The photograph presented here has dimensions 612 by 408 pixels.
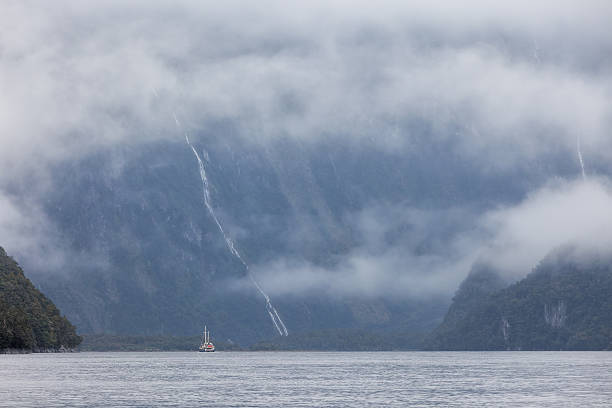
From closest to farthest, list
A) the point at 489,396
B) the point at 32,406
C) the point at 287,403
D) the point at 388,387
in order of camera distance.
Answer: the point at 32,406, the point at 287,403, the point at 489,396, the point at 388,387

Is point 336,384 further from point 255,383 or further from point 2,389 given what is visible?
point 2,389

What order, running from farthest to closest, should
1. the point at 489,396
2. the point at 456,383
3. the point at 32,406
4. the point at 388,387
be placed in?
the point at 456,383 < the point at 388,387 < the point at 489,396 < the point at 32,406

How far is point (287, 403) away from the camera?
14750cm

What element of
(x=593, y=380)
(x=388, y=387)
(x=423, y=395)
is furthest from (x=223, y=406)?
(x=593, y=380)

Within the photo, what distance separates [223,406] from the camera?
465 ft

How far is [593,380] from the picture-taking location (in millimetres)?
197375

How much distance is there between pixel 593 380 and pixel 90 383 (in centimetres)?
8313

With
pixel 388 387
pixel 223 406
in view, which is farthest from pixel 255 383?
pixel 223 406

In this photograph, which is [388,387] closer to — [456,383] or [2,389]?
[456,383]

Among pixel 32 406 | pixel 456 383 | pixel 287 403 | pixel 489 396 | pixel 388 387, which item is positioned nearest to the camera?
pixel 32 406

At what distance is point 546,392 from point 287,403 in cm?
4097

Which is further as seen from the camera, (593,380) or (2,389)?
(593,380)

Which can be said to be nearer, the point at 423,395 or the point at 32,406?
the point at 32,406

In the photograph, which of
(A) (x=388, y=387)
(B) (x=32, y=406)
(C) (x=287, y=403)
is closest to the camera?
(B) (x=32, y=406)
